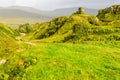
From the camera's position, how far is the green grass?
99.2 feet

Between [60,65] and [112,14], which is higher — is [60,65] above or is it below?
above

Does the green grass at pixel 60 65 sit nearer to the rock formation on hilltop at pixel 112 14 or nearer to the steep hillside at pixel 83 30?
the steep hillside at pixel 83 30

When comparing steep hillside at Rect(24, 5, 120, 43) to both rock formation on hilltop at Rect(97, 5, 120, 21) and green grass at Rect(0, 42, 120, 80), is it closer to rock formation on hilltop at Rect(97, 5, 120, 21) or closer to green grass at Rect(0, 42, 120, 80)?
rock formation on hilltop at Rect(97, 5, 120, 21)

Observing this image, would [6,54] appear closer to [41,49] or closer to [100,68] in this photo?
[41,49]

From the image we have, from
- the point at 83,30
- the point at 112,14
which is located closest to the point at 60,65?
the point at 83,30

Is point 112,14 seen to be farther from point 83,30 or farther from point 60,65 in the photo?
point 60,65

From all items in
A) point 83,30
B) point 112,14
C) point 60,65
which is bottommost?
point 83,30

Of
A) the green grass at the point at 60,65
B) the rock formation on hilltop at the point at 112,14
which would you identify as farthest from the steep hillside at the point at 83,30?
the green grass at the point at 60,65

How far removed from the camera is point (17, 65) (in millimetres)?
32125

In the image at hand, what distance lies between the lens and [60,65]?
32312 millimetres

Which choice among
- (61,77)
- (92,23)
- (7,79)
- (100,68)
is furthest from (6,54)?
(92,23)

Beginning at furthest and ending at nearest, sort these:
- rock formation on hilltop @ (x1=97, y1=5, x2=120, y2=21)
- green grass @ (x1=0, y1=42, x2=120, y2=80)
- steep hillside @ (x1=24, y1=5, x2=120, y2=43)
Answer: rock formation on hilltop @ (x1=97, y1=5, x2=120, y2=21) < steep hillside @ (x1=24, y1=5, x2=120, y2=43) < green grass @ (x1=0, y1=42, x2=120, y2=80)

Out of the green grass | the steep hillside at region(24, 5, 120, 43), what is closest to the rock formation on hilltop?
the steep hillside at region(24, 5, 120, 43)

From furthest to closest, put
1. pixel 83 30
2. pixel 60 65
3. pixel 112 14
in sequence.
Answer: pixel 112 14 → pixel 83 30 → pixel 60 65
